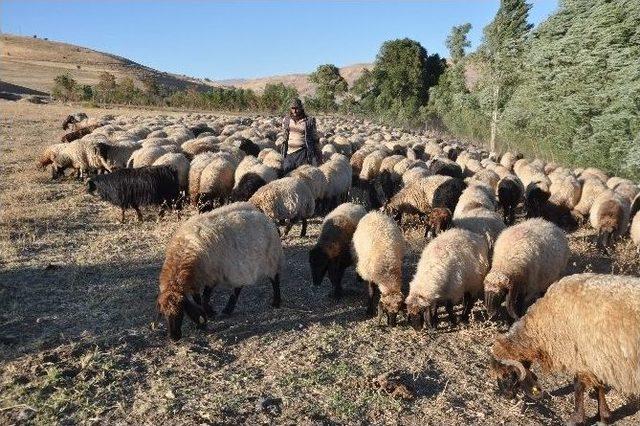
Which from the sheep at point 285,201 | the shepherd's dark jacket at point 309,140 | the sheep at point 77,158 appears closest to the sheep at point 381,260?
the sheep at point 285,201

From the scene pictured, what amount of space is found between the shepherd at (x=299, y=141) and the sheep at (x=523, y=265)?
5.49 meters

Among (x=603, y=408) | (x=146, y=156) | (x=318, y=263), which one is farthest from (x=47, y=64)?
(x=603, y=408)

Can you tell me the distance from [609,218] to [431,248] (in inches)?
202

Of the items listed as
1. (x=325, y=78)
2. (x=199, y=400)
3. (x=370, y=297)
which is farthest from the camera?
(x=325, y=78)

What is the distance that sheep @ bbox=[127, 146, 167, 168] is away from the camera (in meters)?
12.7

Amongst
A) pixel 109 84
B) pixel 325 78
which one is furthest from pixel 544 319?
pixel 109 84

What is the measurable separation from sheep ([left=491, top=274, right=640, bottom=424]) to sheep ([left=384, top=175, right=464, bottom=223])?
5.51 metres

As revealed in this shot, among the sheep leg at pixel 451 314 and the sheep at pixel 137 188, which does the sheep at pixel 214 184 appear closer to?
the sheep at pixel 137 188

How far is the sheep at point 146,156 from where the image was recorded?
1268cm

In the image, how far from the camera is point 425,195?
407 inches

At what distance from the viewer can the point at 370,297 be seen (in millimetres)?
6441

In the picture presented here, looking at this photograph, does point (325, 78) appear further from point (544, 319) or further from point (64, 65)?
point (64, 65)

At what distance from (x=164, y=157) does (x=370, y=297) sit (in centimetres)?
726

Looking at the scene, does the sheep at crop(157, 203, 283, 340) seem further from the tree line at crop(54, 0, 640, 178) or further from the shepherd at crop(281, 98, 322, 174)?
the tree line at crop(54, 0, 640, 178)
